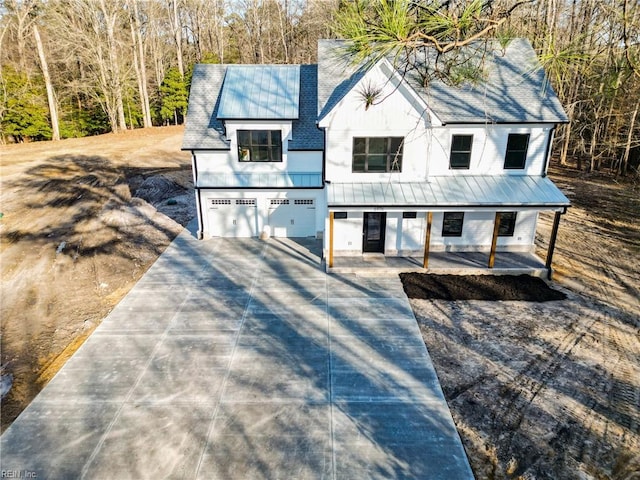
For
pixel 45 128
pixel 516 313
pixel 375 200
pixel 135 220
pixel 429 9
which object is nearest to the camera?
pixel 429 9

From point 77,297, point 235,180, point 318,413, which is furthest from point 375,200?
point 77,297

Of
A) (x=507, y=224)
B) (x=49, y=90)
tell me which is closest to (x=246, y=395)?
(x=507, y=224)

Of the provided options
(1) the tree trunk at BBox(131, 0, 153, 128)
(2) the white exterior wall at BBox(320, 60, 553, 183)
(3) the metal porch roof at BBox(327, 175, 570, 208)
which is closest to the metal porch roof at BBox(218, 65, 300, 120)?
(2) the white exterior wall at BBox(320, 60, 553, 183)

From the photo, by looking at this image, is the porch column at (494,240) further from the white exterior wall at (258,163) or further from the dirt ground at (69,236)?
the dirt ground at (69,236)

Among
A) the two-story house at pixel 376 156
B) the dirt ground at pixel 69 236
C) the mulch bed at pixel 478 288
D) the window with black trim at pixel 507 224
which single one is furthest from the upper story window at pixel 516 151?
the dirt ground at pixel 69 236

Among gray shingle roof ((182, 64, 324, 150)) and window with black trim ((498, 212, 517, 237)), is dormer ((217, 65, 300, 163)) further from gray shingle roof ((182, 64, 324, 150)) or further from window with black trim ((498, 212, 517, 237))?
window with black trim ((498, 212, 517, 237))

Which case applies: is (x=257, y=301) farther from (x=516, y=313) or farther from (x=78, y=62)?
(x=78, y=62)

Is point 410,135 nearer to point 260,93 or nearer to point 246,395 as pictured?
point 260,93
